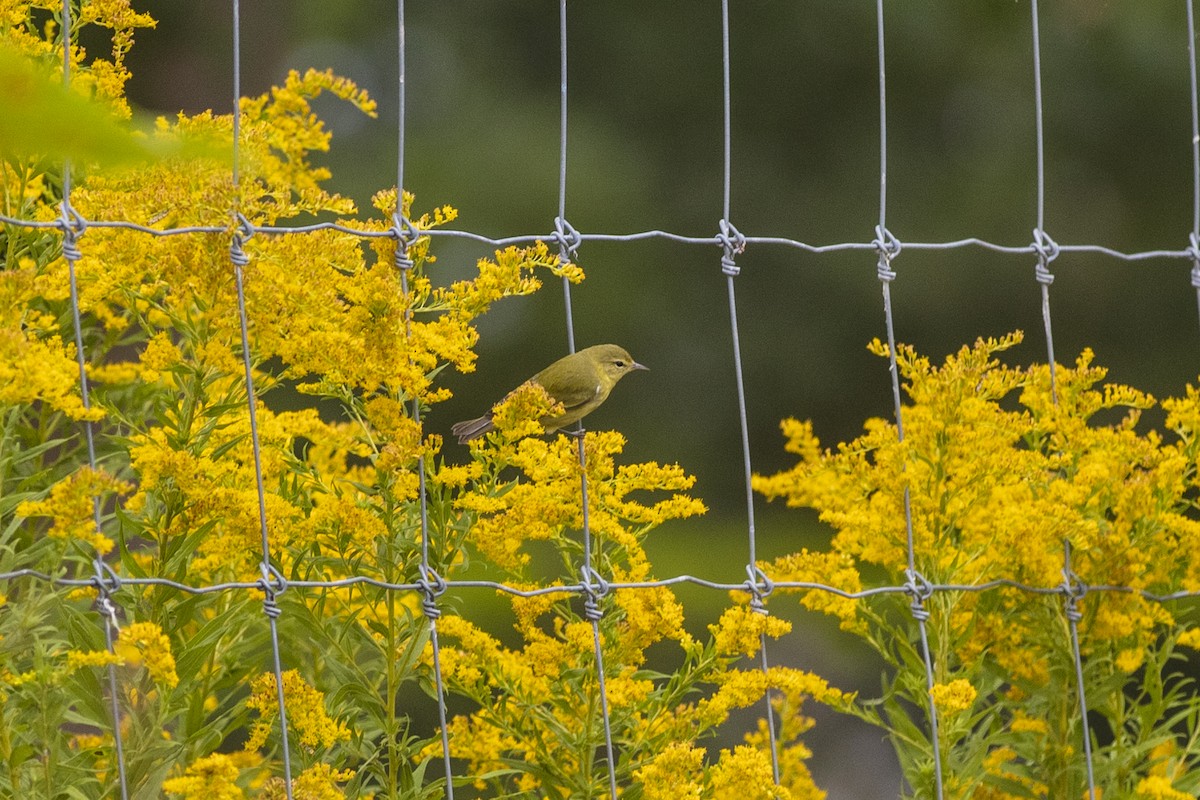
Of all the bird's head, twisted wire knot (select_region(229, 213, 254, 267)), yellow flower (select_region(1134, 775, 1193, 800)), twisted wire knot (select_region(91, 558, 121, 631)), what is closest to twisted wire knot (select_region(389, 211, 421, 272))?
twisted wire knot (select_region(229, 213, 254, 267))

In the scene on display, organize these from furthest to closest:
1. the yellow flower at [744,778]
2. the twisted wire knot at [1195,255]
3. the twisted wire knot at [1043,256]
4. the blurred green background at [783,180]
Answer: the blurred green background at [783,180], the twisted wire knot at [1195,255], the twisted wire knot at [1043,256], the yellow flower at [744,778]

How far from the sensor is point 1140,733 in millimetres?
1926

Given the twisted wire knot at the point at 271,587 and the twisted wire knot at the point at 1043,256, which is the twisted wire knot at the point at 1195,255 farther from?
the twisted wire knot at the point at 271,587

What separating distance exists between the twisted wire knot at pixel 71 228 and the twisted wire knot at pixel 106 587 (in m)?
0.36

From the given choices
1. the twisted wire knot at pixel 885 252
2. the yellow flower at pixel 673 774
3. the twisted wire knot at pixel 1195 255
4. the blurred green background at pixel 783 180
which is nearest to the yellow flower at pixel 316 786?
the yellow flower at pixel 673 774

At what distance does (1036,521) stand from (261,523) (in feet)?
3.45

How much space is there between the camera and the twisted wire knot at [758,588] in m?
1.76

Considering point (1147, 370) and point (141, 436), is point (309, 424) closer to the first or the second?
point (141, 436)

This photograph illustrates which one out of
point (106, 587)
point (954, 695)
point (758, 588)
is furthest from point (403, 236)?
point (954, 695)

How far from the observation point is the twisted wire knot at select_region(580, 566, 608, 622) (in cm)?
169

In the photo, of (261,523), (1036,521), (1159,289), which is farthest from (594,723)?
(1159,289)

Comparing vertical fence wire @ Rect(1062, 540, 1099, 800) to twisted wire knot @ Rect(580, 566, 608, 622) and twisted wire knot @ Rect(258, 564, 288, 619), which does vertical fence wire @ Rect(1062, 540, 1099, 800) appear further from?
twisted wire knot @ Rect(258, 564, 288, 619)

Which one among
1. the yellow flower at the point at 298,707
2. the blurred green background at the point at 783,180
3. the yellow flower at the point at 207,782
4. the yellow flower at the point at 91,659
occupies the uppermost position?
the blurred green background at the point at 783,180

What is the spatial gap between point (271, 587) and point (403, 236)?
458 mm
